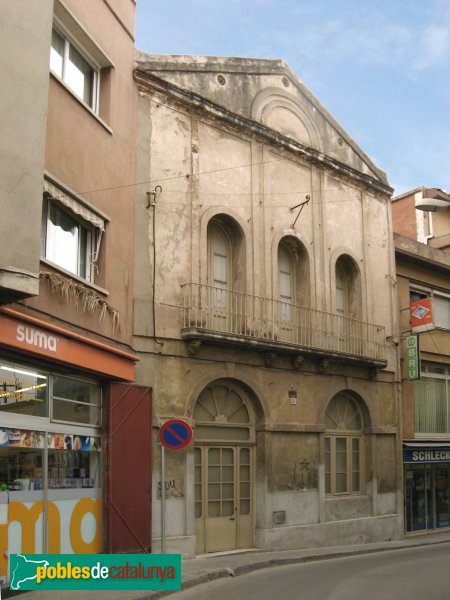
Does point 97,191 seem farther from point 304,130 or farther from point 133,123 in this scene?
point 304,130

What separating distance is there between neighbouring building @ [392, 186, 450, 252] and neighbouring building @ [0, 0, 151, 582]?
54.1 feet

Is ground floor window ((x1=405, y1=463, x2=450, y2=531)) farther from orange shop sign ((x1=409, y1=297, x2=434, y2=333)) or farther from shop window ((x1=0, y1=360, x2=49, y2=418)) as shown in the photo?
shop window ((x1=0, y1=360, x2=49, y2=418))

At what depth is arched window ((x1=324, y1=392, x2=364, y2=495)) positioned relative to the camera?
715 inches

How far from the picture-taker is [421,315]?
2061 centimetres

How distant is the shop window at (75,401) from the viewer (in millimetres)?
11625

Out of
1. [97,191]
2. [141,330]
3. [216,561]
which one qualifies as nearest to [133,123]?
[97,191]

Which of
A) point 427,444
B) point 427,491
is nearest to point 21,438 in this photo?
point 427,444

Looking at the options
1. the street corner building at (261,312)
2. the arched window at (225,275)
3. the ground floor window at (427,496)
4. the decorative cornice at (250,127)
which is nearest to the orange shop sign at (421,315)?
the street corner building at (261,312)

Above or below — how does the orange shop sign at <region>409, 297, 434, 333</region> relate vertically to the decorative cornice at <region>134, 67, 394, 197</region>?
below

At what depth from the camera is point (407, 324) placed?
2100cm

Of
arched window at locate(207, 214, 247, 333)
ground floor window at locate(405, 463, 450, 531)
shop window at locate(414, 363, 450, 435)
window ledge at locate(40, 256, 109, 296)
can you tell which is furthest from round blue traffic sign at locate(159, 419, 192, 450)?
shop window at locate(414, 363, 450, 435)

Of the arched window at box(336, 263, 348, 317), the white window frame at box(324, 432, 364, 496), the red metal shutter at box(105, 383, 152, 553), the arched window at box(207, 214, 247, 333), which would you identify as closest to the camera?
the red metal shutter at box(105, 383, 152, 553)

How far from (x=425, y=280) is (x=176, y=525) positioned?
11521 millimetres

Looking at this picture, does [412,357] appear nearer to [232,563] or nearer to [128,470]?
[232,563]
